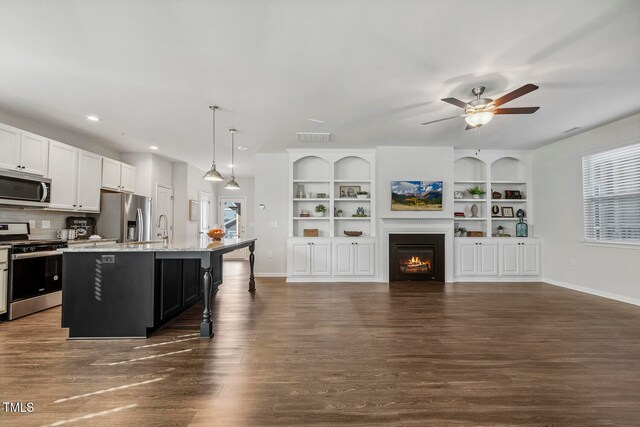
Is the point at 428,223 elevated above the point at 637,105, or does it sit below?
below

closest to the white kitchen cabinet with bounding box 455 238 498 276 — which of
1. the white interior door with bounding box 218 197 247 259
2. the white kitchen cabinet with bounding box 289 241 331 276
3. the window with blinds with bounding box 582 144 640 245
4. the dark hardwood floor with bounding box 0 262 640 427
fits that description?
the window with blinds with bounding box 582 144 640 245

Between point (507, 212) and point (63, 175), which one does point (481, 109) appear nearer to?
point (507, 212)

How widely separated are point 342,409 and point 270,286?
12.2 ft

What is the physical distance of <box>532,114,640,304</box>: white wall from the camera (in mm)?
4246

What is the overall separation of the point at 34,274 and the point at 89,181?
73.7 inches

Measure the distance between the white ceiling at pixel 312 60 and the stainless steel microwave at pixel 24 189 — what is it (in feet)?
3.06

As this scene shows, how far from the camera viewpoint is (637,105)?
3.76 metres

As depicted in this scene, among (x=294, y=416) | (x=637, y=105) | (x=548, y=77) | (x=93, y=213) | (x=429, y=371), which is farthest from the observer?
(x=93, y=213)

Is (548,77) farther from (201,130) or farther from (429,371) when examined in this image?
(201,130)

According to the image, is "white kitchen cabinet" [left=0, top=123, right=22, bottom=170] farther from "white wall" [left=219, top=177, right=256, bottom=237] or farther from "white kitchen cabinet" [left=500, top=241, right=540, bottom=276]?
"white kitchen cabinet" [left=500, top=241, right=540, bottom=276]

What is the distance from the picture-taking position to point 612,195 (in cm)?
446

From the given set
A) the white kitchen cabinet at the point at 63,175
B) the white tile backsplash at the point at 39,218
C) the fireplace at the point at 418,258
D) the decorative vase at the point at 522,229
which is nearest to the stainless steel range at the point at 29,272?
the white tile backsplash at the point at 39,218

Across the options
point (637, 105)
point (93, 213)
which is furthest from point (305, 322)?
point (637, 105)

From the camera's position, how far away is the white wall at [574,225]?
167 inches
